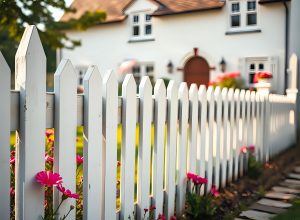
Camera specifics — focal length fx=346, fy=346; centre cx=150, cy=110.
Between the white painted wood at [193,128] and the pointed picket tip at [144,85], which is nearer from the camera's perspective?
the pointed picket tip at [144,85]

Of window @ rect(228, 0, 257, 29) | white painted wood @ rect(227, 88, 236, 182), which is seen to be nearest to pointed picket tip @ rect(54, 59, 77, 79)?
white painted wood @ rect(227, 88, 236, 182)

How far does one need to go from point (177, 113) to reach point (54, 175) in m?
1.50

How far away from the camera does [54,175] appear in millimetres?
1702

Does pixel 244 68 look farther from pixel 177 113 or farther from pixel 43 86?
pixel 43 86

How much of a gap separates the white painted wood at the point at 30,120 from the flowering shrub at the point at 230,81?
1063cm

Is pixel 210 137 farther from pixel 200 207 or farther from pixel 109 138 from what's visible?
pixel 109 138

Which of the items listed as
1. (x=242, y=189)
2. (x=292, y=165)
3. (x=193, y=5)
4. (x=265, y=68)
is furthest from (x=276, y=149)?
(x=193, y=5)

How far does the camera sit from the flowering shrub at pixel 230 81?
12.0 metres

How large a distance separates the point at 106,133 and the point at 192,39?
1202cm

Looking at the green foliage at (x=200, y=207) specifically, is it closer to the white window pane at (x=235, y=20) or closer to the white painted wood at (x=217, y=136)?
the white painted wood at (x=217, y=136)

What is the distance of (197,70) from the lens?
13836mm

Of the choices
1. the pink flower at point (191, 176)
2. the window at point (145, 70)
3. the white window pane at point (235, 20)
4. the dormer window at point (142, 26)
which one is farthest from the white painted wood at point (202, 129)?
the dormer window at point (142, 26)

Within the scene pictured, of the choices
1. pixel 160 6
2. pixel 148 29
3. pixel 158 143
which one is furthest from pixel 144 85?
pixel 148 29

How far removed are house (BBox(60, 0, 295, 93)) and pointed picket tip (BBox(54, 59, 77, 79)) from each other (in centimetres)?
1087
